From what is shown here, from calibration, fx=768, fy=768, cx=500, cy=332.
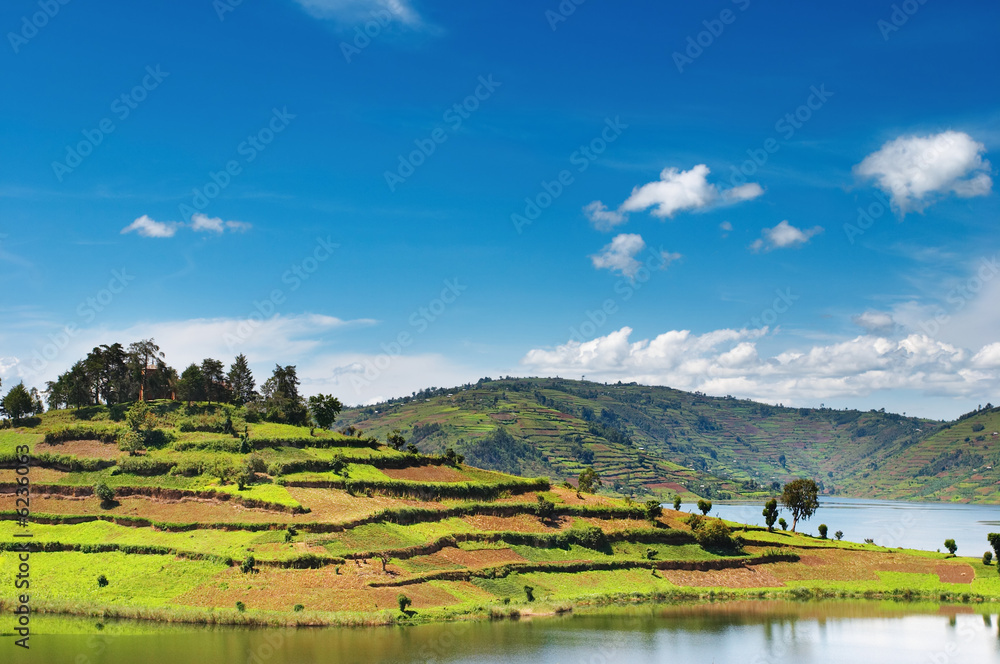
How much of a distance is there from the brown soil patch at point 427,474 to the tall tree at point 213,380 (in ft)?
121

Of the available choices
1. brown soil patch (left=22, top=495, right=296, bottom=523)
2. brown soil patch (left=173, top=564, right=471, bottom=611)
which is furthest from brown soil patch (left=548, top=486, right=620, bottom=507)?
brown soil patch (left=22, top=495, right=296, bottom=523)

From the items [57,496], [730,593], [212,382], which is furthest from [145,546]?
[730,593]

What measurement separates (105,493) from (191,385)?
109 feet

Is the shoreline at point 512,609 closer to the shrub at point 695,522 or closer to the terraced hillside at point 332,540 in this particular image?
the terraced hillside at point 332,540

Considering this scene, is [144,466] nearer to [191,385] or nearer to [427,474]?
[191,385]

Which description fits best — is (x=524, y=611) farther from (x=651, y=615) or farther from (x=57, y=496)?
(x=57, y=496)

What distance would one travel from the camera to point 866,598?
302ft

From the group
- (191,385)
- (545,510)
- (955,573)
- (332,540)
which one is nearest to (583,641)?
(332,540)

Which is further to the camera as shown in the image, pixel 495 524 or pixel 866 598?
pixel 495 524

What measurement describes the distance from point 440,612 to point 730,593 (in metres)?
37.8

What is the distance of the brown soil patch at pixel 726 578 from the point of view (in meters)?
Result: 95.0

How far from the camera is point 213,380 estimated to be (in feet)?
421

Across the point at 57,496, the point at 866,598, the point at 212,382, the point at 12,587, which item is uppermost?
the point at 212,382

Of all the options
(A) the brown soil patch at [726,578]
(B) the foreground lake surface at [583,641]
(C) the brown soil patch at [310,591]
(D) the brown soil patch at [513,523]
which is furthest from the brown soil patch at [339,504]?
(A) the brown soil patch at [726,578]
